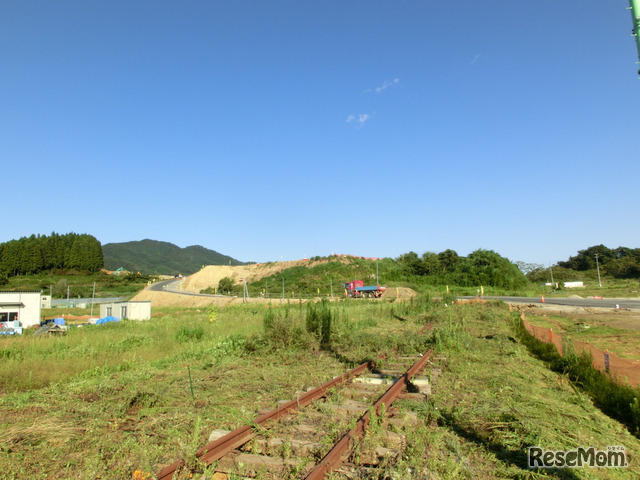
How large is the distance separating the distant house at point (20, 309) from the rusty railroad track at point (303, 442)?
3104 cm

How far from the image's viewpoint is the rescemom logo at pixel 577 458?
177 inches

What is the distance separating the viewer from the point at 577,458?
473cm

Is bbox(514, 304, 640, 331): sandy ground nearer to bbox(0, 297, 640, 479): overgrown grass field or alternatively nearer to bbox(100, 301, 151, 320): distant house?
bbox(0, 297, 640, 479): overgrown grass field

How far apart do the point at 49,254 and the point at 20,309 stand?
109 metres

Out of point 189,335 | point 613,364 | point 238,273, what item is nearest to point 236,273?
point 238,273

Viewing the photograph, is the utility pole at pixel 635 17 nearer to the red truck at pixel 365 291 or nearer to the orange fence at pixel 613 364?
the orange fence at pixel 613 364

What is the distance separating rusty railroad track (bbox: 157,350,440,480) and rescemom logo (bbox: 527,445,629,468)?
5.08 feet

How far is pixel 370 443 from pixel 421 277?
69.7 m

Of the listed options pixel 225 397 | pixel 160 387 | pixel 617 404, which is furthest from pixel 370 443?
pixel 617 404

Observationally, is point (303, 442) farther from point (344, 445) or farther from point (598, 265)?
point (598, 265)

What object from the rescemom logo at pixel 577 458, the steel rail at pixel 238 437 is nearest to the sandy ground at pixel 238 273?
the steel rail at pixel 238 437

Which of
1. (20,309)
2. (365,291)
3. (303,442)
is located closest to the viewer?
(303,442)

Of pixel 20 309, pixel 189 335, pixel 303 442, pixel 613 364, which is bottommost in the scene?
pixel 613 364

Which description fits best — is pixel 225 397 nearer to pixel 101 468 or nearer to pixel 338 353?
pixel 101 468
